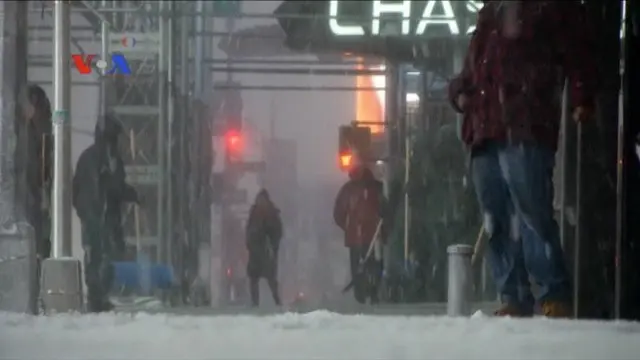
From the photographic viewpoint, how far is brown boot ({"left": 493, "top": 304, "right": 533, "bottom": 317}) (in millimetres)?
2911

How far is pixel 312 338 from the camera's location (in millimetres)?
2449

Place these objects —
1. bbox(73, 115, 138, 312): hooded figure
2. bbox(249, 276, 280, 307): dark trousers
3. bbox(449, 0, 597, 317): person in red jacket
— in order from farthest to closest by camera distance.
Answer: bbox(249, 276, 280, 307): dark trousers
bbox(73, 115, 138, 312): hooded figure
bbox(449, 0, 597, 317): person in red jacket

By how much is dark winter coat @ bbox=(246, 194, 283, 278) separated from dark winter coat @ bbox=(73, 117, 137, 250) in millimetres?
503

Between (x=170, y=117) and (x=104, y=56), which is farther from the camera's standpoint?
(x=170, y=117)

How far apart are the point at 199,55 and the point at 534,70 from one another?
1.64 meters

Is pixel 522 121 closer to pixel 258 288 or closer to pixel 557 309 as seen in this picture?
pixel 557 309

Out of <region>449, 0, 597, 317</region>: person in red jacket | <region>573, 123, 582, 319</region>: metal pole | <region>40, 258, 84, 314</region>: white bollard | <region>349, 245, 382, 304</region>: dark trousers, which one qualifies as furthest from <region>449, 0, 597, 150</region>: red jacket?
<region>40, 258, 84, 314</region>: white bollard

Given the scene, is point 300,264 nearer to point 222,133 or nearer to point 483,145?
point 222,133

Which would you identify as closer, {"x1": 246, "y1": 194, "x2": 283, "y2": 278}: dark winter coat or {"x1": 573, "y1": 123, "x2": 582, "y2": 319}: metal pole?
{"x1": 573, "y1": 123, "x2": 582, "y2": 319}: metal pole

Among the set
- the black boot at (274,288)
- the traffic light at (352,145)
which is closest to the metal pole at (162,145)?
the black boot at (274,288)

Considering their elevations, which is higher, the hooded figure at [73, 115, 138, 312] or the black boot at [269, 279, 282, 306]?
the hooded figure at [73, 115, 138, 312]

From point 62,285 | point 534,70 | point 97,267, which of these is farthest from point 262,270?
point 534,70

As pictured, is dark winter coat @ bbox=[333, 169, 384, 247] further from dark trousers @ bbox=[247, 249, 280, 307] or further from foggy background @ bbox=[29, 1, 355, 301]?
dark trousers @ bbox=[247, 249, 280, 307]

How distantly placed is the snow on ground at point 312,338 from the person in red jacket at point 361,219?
3.12 feet
